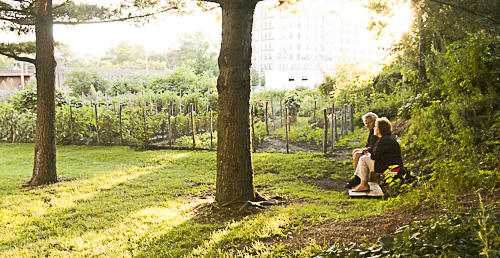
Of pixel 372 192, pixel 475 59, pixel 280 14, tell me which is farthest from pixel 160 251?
pixel 475 59

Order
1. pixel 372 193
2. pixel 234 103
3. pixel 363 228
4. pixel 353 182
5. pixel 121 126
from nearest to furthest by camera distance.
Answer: pixel 363 228 < pixel 234 103 < pixel 372 193 < pixel 353 182 < pixel 121 126

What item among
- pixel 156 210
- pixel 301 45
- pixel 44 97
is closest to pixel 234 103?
pixel 156 210

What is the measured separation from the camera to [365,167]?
6004 millimetres

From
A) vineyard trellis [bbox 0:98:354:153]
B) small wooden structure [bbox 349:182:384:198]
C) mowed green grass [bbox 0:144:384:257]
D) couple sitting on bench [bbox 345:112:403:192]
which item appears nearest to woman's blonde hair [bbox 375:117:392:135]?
couple sitting on bench [bbox 345:112:403:192]

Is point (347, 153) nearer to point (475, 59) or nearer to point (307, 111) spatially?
point (475, 59)

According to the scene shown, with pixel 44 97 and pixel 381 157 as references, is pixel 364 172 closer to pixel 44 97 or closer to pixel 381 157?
pixel 381 157

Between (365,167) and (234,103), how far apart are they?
94.5 inches

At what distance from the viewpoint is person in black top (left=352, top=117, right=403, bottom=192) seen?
A: 19.4 feet

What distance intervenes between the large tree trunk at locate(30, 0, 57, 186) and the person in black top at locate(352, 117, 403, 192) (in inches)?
237

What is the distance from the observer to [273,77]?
2020 inches

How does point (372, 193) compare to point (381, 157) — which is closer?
point (372, 193)

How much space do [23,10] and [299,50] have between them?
173 feet

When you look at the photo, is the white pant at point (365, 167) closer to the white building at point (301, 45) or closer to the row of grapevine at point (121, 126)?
the row of grapevine at point (121, 126)

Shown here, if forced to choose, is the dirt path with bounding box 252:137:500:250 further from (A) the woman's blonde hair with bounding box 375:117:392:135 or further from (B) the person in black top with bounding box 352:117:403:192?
(A) the woman's blonde hair with bounding box 375:117:392:135
